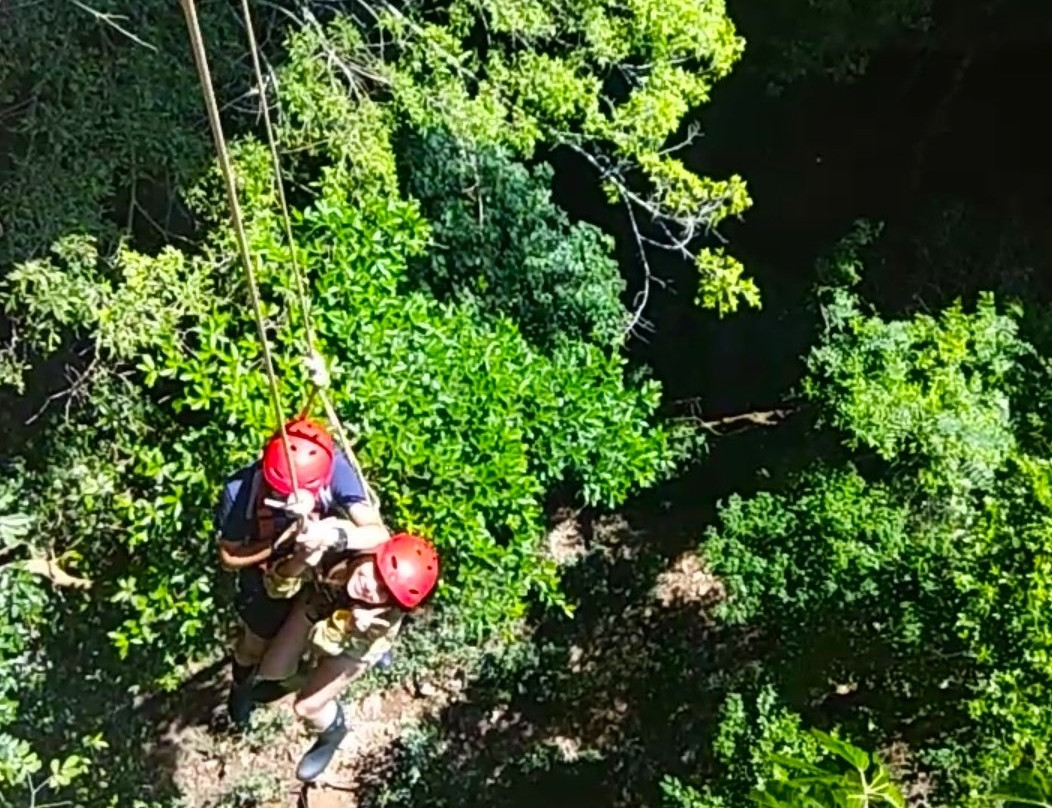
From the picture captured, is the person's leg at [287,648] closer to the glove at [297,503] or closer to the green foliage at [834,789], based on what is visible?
the glove at [297,503]

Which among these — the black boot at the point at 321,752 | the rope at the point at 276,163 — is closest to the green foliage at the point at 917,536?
the black boot at the point at 321,752

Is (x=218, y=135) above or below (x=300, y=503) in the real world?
above

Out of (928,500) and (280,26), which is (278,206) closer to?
(280,26)

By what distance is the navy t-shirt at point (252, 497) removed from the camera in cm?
425

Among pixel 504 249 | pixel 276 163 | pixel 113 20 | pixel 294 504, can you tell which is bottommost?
pixel 504 249

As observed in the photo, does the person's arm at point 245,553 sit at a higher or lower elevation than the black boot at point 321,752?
higher

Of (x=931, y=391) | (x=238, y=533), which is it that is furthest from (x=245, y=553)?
(x=931, y=391)

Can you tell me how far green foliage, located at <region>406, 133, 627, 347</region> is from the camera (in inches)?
231

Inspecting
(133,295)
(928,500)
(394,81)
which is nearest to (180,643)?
(133,295)

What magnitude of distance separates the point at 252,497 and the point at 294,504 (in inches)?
17.0

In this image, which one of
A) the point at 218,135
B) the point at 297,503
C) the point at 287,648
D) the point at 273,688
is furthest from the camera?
the point at 273,688

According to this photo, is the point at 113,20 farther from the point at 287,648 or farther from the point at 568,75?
the point at 287,648

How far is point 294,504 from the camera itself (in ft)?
12.8

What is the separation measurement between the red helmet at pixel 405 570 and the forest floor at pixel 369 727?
12.9 feet
